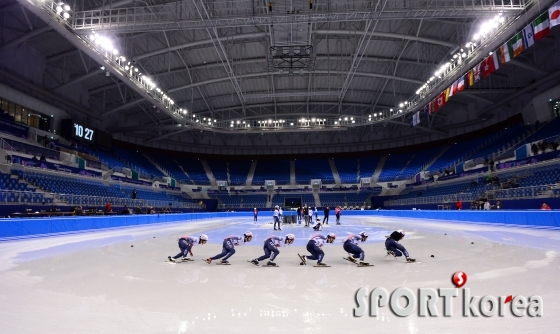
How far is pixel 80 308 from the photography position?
170 inches

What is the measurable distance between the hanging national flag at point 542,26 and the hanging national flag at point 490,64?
131 inches

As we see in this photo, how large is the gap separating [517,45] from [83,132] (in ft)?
138

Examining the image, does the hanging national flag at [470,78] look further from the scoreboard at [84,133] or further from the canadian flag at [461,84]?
the scoreboard at [84,133]

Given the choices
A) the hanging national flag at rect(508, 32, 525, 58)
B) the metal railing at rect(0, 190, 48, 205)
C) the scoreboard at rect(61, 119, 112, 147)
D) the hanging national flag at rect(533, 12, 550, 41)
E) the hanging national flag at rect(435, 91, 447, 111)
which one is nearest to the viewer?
the hanging national flag at rect(533, 12, 550, 41)

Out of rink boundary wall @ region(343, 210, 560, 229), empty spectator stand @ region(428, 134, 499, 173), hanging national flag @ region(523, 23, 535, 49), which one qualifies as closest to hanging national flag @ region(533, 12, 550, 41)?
hanging national flag @ region(523, 23, 535, 49)

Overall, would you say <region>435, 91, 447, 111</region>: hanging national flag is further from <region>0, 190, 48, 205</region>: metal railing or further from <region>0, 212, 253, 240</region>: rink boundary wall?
<region>0, 190, 48, 205</region>: metal railing

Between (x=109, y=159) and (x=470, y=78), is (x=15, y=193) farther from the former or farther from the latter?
(x=470, y=78)

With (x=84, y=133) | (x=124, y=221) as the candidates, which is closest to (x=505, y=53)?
(x=124, y=221)

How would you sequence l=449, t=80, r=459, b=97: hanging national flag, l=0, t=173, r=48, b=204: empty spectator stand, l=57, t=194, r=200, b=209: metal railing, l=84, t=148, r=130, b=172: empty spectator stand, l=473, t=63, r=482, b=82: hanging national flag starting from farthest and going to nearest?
l=84, t=148, r=130, b=172: empty spectator stand < l=449, t=80, r=459, b=97: hanging national flag < l=57, t=194, r=200, b=209: metal railing < l=473, t=63, r=482, b=82: hanging national flag < l=0, t=173, r=48, b=204: empty spectator stand

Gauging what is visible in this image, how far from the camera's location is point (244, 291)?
204 inches

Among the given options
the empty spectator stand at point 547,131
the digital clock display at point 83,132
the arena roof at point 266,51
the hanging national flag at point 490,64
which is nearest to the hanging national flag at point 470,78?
the hanging national flag at point 490,64

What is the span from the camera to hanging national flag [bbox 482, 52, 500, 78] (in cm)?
2097

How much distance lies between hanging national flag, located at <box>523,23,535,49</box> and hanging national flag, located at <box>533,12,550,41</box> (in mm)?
289

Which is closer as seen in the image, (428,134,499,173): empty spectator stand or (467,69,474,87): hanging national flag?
A: (467,69,474,87): hanging national flag
